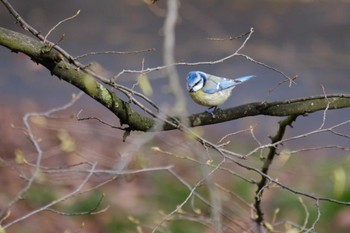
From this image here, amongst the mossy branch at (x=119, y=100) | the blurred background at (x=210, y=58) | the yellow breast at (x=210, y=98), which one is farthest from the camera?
the blurred background at (x=210, y=58)

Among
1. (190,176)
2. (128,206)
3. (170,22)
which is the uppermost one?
(190,176)

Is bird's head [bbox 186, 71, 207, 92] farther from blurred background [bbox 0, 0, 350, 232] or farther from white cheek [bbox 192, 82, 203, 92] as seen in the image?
blurred background [bbox 0, 0, 350, 232]

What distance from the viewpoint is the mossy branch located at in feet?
A: 9.52

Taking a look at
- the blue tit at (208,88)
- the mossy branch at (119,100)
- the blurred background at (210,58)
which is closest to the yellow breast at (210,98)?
the blue tit at (208,88)

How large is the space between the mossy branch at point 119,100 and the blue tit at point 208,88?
0.41 meters

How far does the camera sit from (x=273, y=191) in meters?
6.51

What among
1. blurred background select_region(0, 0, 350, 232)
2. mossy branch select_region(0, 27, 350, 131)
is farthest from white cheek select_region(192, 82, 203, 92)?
blurred background select_region(0, 0, 350, 232)

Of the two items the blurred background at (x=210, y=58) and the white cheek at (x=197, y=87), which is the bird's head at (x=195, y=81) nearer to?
the white cheek at (x=197, y=87)

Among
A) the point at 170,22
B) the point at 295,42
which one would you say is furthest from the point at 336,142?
the point at 170,22

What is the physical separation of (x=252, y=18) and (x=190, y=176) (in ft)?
16.8

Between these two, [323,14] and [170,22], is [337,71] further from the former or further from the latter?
[170,22]

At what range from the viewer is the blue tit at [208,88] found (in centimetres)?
378

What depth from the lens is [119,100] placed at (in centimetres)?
Answer: 306

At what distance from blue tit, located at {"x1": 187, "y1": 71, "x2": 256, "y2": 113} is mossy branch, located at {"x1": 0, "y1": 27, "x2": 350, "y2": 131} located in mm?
414
